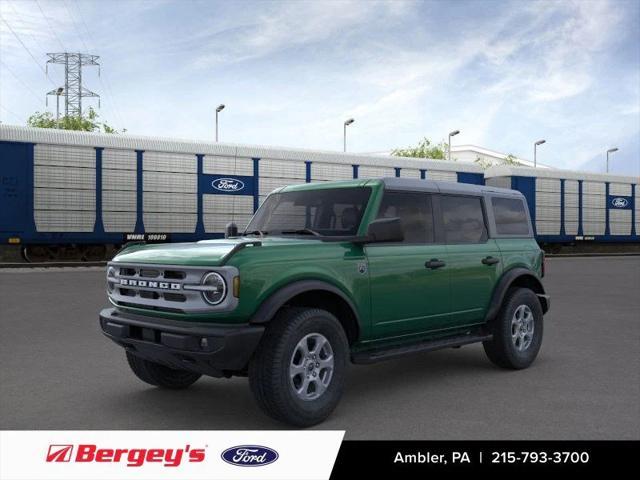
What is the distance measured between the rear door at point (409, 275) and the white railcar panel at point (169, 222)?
17.6 m

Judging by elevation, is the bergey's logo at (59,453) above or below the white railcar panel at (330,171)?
below

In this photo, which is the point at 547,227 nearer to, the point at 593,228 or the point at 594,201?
the point at 593,228

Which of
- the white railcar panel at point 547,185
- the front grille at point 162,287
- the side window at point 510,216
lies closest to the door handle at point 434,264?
the side window at point 510,216

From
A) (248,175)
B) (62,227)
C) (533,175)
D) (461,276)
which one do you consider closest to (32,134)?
(62,227)

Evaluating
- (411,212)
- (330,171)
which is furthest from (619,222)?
(411,212)

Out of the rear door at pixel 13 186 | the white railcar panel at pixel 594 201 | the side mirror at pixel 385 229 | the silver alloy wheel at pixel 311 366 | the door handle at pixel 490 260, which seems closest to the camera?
the silver alloy wheel at pixel 311 366

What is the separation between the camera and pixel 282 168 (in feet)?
80.2

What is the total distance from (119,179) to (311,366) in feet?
60.6

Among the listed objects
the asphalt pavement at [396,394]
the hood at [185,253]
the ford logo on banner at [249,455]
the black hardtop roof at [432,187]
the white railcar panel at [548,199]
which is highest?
the white railcar panel at [548,199]

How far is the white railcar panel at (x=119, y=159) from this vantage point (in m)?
21.5

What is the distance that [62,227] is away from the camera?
67.9 ft

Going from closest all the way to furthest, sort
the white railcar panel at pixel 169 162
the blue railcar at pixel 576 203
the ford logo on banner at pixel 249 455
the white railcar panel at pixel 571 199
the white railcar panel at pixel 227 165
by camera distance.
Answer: the ford logo on banner at pixel 249 455 < the white railcar panel at pixel 169 162 < the white railcar panel at pixel 227 165 < the blue railcar at pixel 576 203 < the white railcar panel at pixel 571 199

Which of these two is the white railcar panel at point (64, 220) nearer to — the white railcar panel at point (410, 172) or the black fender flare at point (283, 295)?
the white railcar panel at point (410, 172)

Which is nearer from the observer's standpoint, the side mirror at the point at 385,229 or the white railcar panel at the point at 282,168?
the side mirror at the point at 385,229
